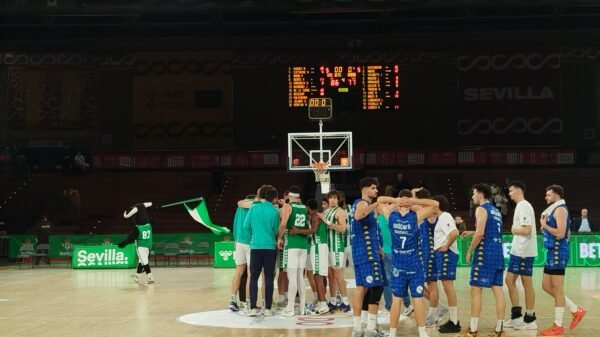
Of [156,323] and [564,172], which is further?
[564,172]

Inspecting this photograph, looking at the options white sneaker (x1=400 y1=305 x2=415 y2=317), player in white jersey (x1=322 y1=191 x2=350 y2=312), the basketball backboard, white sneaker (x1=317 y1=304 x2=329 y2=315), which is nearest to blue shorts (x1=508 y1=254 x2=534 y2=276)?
white sneaker (x1=400 y1=305 x2=415 y2=317)

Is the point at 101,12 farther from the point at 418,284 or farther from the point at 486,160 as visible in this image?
the point at 418,284

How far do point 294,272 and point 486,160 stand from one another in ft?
83.9

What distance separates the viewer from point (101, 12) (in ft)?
105

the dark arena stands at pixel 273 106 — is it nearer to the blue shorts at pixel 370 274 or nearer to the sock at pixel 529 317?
the sock at pixel 529 317

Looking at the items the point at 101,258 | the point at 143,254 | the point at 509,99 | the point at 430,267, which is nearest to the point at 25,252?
the point at 101,258

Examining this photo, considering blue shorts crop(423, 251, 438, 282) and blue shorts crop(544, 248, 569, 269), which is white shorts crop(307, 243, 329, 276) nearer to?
blue shorts crop(423, 251, 438, 282)

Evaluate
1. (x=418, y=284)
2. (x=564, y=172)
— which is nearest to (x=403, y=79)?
(x=564, y=172)

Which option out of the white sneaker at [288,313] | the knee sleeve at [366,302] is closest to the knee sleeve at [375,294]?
the knee sleeve at [366,302]

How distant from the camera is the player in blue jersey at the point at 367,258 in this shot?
35.6 feet

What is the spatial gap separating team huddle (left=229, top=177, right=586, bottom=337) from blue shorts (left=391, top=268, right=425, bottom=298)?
0.01 meters

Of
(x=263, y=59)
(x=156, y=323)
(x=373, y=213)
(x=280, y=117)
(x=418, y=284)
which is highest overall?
(x=263, y=59)

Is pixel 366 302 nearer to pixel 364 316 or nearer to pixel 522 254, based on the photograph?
pixel 364 316

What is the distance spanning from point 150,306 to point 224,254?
1113cm
